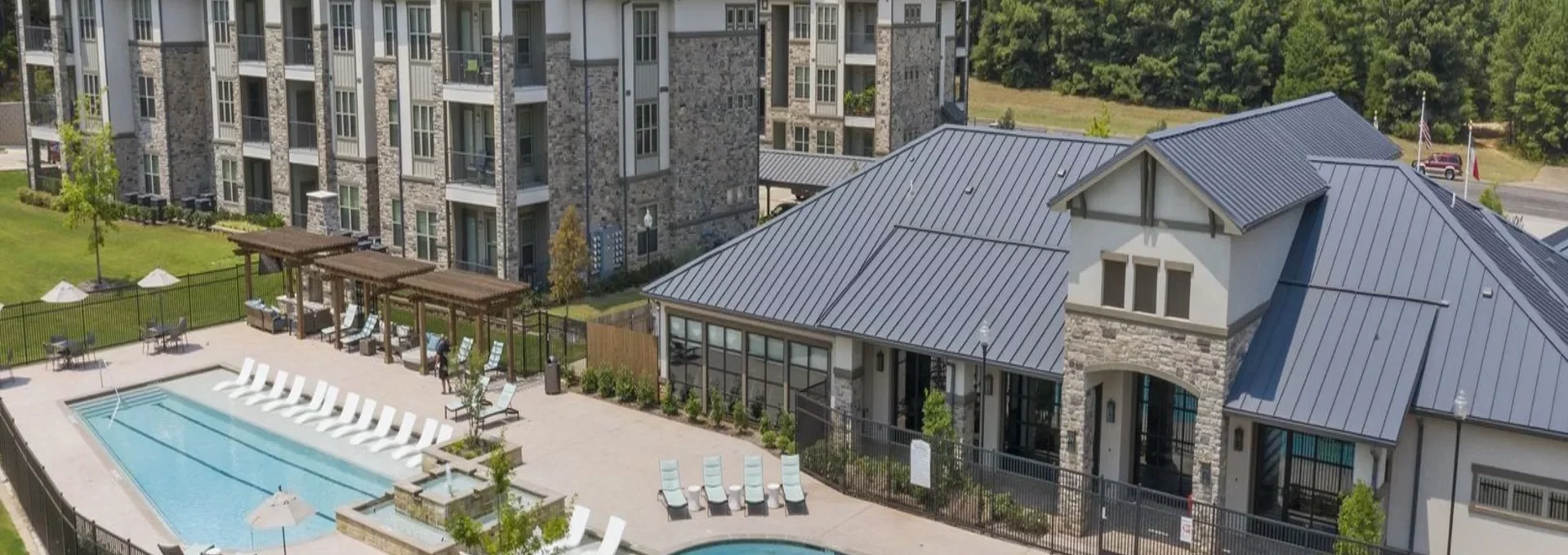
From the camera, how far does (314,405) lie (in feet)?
118

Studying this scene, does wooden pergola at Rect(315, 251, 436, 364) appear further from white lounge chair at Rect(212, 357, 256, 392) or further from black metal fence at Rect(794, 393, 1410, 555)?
black metal fence at Rect(794, 393, 1410, 555)

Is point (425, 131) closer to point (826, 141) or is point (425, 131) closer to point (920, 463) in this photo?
point (826, 141)

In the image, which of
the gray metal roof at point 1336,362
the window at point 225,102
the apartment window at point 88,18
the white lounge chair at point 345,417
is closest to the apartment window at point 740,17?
the window at point 225,102

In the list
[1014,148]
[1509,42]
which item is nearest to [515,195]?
[1014,148]

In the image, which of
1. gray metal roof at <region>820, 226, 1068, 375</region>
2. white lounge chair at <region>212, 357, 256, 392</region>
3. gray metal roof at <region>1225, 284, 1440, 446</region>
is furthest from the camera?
white lounge chair at <region>212, 357, 256, 392</region>

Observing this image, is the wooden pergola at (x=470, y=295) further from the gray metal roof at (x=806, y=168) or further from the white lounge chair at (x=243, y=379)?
the gray metal roof at (x=806, y=168)

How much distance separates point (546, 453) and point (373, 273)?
8.64m

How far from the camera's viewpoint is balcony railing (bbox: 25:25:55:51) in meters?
61.7

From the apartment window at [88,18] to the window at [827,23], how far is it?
30013 mm

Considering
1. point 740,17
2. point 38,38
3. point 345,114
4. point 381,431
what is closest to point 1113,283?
point 381,431

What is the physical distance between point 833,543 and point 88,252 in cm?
3172

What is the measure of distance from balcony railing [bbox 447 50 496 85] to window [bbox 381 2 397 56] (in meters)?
3.25

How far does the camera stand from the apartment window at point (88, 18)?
57.4m

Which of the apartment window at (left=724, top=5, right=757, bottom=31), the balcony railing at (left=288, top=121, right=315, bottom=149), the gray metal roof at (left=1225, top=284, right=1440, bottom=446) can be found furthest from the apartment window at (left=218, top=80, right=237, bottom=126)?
the gray metal roof at (left=1225, top=284, right=1440, bottom=446)
